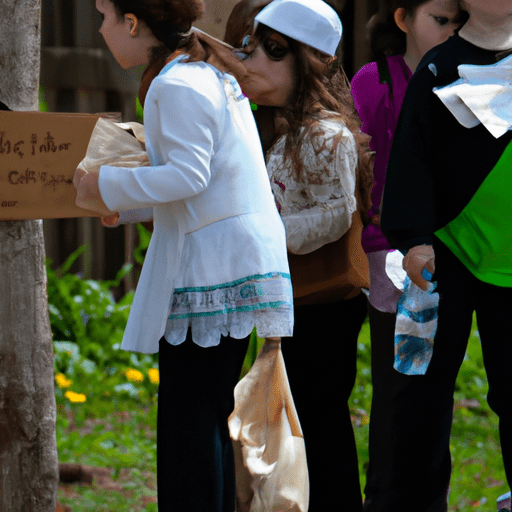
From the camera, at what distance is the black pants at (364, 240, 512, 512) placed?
6.97ft

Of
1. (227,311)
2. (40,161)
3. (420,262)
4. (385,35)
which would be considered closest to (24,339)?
(40,161)

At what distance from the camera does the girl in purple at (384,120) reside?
2525mm

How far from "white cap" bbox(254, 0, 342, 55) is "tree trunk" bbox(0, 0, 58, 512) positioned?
0.69 metres

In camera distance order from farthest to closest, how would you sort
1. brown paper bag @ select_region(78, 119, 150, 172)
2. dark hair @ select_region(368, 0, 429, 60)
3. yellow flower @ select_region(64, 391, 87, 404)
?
yellow flower @ select_region(64, 391, 87, 404) → dark hair @ select_region(368, 0, 429, 60) → brown paper bag @ select_region(78, 119, 150, 172)

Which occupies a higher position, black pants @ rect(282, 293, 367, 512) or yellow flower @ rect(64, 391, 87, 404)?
black pants @ rect(282, 293, 367, 512)

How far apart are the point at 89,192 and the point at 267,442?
0.75 m

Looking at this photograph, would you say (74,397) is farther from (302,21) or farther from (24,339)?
(302,21)

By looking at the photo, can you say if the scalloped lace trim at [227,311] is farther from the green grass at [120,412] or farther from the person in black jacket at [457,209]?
the green grass at [120,412]

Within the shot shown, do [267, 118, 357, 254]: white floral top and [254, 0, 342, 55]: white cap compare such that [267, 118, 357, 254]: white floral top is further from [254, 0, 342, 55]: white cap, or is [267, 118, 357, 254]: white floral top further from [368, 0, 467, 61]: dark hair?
[368, 0, 467, 61]: dark hair

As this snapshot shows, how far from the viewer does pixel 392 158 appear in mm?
2191

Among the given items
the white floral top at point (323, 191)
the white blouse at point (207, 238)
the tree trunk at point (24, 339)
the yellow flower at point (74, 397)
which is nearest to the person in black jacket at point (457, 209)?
the white floral top at point (323, 191)

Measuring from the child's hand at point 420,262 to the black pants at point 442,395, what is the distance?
1.4 inches

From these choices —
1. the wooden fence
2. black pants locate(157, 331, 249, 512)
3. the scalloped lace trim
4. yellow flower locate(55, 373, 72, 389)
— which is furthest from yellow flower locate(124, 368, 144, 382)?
the scalloped lace trim

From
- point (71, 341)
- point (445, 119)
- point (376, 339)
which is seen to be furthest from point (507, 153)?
point (71, 341)
